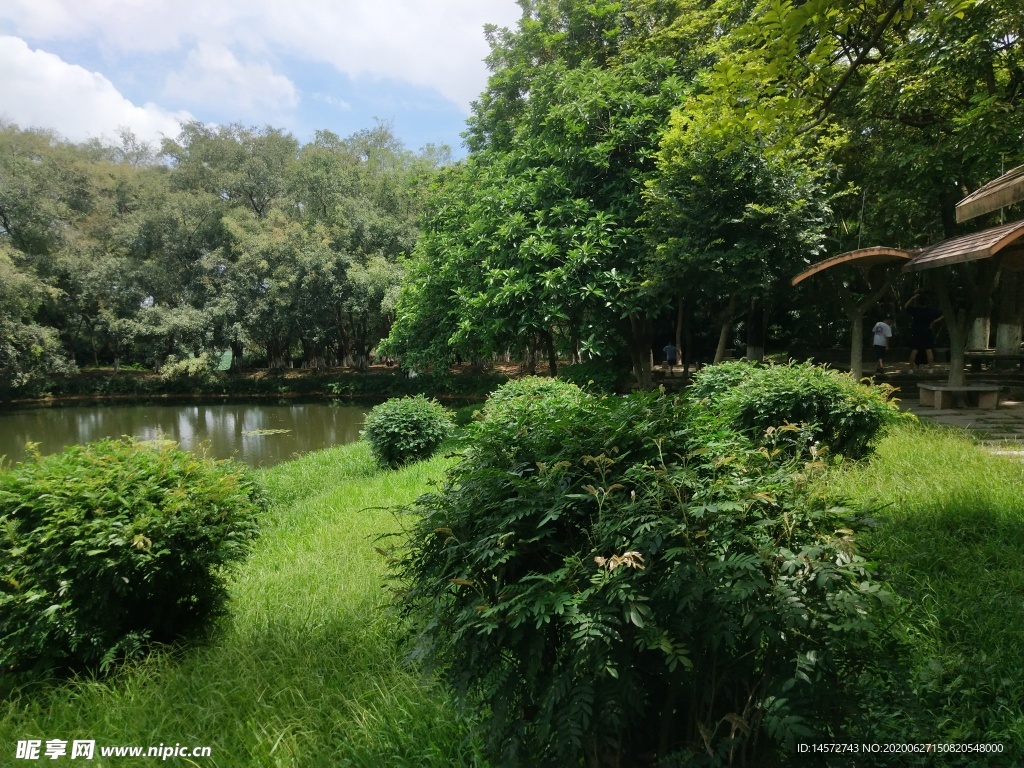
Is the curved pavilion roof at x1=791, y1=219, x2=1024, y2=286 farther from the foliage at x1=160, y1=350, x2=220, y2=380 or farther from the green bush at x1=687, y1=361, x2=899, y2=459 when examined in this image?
the foliage at x1=160, y1=350, x2=220, y2=380

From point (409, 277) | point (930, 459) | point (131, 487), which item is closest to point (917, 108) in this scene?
point (930, 459)

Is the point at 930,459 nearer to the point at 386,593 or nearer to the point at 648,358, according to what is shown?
the point at 386,593

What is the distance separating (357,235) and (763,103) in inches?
876

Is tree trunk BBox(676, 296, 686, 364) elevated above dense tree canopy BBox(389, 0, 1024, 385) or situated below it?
below

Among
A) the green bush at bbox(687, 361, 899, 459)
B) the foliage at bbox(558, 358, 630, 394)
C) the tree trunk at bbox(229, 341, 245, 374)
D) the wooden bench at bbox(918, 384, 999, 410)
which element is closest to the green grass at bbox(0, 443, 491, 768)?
the green bush at bbox(687, 361, 899, 459)

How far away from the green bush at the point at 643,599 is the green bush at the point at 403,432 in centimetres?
749

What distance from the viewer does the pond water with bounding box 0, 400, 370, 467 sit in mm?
16938

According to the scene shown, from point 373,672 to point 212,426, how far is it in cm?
2063

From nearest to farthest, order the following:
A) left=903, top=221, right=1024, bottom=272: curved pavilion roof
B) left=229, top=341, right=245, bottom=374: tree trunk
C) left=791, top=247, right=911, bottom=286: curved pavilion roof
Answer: left=903, top=221, right=1024, bottom=272: curved pavilion roof, left=791, top=247, right=911, bottom=286: curved pavilion roof, left=229, top=341, right=245, bottom=374: tree trunk

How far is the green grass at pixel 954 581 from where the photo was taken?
2062 mm

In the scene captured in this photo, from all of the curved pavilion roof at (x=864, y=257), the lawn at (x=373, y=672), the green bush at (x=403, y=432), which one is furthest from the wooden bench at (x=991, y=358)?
the lawn at (x=373, y=672)

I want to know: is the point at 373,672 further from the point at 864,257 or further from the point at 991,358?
the point at 991,358

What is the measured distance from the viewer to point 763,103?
414 centimetres

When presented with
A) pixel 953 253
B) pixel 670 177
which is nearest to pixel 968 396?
pixel 953 253
